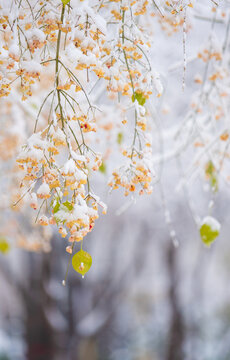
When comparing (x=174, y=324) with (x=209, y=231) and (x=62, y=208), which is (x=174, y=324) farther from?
(x=62, y=208)

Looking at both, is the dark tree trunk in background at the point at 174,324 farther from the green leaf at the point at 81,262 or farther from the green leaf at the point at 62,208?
the green leaf at the point at 62,208

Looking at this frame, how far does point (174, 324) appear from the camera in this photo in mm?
8203

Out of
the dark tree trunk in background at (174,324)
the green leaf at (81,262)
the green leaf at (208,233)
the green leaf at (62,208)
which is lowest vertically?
the green leaf at (81,262)

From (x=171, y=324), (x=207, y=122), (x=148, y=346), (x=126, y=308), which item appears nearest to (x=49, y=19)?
(x=207, y=122)

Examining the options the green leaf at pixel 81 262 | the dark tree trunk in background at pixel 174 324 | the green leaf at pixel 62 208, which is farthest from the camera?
the dark tree trunk in background at pixel 174 324

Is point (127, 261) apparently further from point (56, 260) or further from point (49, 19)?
point (49, 19)

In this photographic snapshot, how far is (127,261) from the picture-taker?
9734mm

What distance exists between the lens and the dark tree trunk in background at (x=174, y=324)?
789 cm

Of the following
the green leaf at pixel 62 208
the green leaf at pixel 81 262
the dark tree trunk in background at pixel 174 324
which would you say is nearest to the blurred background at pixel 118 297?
the dark tree trunk in background at pixel 174 324

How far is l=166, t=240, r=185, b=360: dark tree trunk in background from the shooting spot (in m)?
7.89

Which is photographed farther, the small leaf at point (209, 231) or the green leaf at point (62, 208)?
the small leaf at point (209, 231)

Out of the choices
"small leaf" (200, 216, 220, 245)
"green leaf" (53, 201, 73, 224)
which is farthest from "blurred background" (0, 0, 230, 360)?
"green leaf" (53, 201, 73, 224)

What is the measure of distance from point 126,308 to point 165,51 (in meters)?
8.08

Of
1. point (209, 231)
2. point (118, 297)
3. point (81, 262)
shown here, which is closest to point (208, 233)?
point (209, 231)
